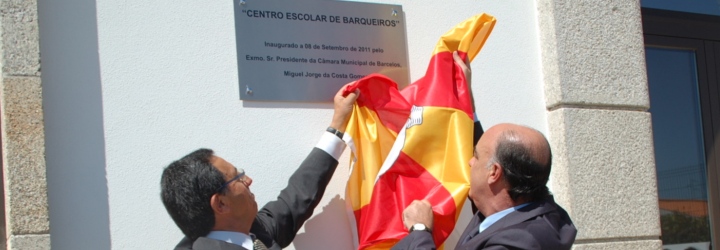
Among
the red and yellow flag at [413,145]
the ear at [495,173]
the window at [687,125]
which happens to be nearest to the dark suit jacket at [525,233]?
the ear at [495,173]

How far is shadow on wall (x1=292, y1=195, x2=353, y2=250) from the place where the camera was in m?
3.55

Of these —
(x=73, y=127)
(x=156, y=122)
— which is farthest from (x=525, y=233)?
(x=73, y=127)

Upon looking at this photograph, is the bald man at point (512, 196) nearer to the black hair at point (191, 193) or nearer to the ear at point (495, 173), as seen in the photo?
the ear at point (495, 173)

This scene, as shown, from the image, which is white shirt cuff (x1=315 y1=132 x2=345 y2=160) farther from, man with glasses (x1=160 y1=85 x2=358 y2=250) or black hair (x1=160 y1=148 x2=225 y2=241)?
black hair (x1=160 y1=148 x2=225 y2=241)

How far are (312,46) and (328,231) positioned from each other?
2.59ft

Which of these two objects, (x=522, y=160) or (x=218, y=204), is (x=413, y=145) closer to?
(x=522, y=160)

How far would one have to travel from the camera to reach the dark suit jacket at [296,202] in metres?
3.21

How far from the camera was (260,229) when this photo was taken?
315cm

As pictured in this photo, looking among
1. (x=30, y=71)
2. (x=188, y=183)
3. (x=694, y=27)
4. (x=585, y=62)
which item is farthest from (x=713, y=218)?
(x=30, y=71)

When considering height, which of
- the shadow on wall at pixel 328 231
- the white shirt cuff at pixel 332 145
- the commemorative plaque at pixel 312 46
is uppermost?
the commemorative plaque at pixel 312 46

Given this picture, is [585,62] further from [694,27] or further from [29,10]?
[29,10]

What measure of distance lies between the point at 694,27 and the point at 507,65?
1.61 metres

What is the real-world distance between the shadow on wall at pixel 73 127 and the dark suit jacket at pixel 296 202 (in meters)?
0.62

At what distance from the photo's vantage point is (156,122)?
3375 millimetres
